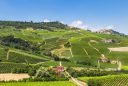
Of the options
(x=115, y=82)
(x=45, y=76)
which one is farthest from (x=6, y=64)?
(x=115, y=82)

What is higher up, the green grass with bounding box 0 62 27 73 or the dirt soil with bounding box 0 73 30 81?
the green grass with bounding box 0 62 27 73

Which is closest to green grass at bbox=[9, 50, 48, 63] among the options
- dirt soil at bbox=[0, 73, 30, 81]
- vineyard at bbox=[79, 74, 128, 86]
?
dirt soil at bbox=[0, 73, 30, 81]

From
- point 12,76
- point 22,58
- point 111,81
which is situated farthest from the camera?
point 22,58

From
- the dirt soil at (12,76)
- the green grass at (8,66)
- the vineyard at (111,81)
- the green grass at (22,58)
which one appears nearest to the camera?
the vineyard at (111,81)

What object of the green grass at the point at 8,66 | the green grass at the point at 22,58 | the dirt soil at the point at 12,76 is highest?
the green grass at the point at 22,58

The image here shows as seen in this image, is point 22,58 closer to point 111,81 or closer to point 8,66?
point 8,66

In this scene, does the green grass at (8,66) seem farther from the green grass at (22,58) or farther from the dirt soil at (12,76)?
the green grass at (22,58)

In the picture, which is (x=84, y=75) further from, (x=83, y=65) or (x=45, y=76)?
(x=83, y=65)

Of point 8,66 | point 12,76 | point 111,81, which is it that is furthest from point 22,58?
point 111,81

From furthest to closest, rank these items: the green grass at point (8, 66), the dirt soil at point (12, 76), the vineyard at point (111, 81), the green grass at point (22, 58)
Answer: the green grass at point (22, 58) < the green grass at point (8, 66) < the dirt soil at point (12, 76) < the vineyard at point (111, 81)

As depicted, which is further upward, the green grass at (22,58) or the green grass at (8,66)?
the green grass at (22,58)

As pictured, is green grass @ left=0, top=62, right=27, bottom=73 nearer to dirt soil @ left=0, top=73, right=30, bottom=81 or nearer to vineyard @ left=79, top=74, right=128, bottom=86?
dirt soil @ left=0, top=73, right=30, bottom=81

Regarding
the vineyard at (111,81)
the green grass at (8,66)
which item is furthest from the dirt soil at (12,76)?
the vineyard at (111,81)

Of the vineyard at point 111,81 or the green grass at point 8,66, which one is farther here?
the green grass at point 8,66
